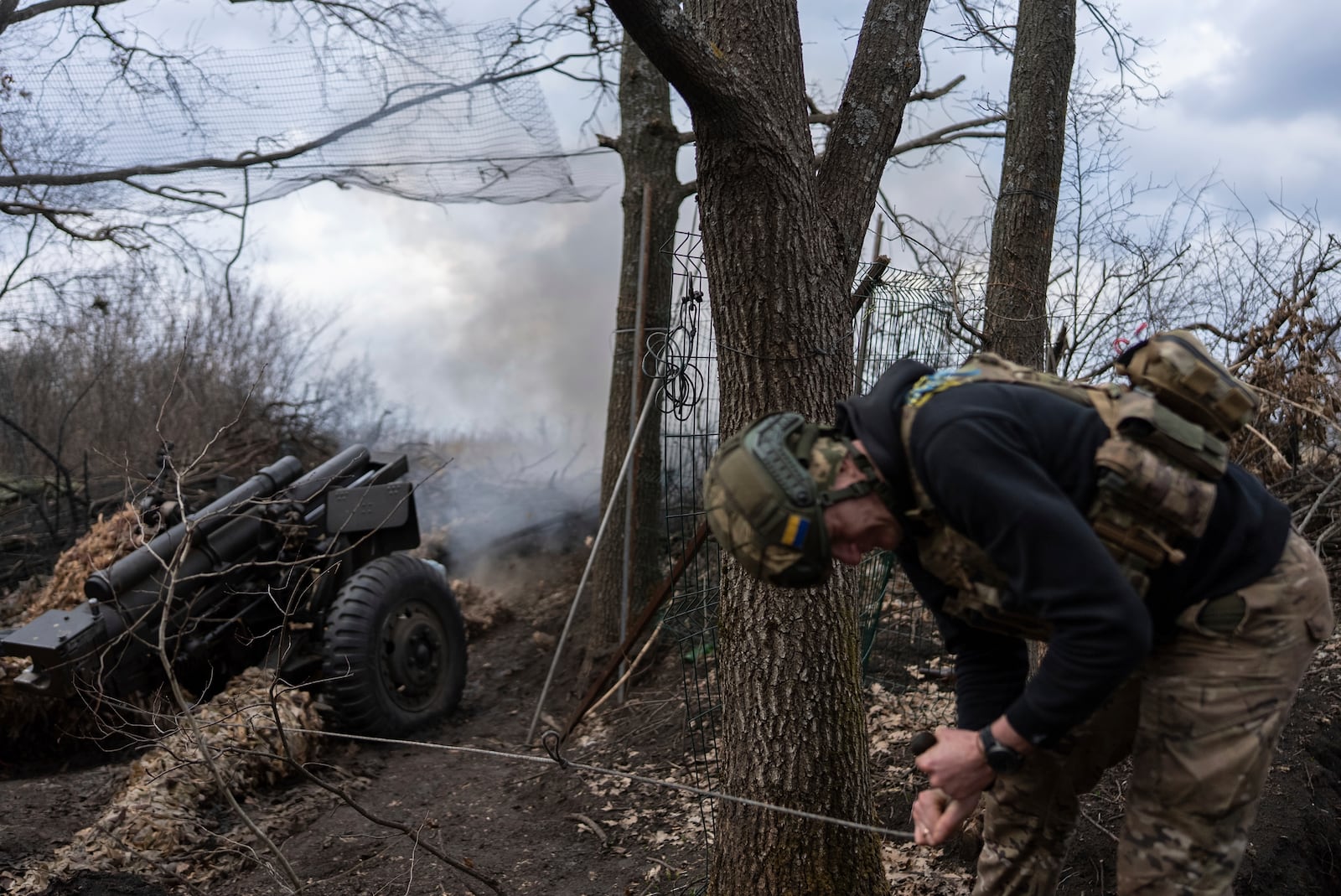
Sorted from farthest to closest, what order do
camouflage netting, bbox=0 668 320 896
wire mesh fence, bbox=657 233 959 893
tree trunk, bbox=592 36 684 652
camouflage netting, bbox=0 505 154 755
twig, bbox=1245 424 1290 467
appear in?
tree trunk, bbox=592 36 684 652 → camouflage netting, bbox=0 505 154 755 → twig, bbox=1245 424 1290 467 → wire mesh fence, bbox=657 233 959 893 → camouflage netting, bbox=0 668 320 896

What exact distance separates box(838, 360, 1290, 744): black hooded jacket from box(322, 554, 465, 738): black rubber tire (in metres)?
4.55

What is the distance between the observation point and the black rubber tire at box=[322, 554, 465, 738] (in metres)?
5.96

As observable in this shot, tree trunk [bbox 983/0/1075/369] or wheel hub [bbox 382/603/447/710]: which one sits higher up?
tree trunk [bbox 983/0/1075/369]

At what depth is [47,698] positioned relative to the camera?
5906 millimetres

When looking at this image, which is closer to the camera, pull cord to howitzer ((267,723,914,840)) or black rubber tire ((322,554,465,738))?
pull cord to howitzer ((267,723,914,840))

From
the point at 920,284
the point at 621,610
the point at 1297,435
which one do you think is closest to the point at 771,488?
the point at 920,284

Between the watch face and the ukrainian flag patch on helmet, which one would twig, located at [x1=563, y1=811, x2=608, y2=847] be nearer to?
the watch face

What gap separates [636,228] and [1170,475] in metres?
5.91

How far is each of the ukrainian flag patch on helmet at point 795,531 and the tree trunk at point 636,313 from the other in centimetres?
512

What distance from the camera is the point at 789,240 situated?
10.5 ft

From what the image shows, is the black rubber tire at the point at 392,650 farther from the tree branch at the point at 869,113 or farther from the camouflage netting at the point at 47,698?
the tree branch at the point at 869,113

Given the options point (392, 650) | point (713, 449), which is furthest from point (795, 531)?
point (392, 650)

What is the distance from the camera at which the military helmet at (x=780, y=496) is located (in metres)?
2.04

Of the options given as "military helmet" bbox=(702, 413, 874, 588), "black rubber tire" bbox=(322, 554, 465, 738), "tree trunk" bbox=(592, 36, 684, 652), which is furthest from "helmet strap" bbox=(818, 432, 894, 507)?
"tree trunk" bbox=(592, 36, 684, 652)
